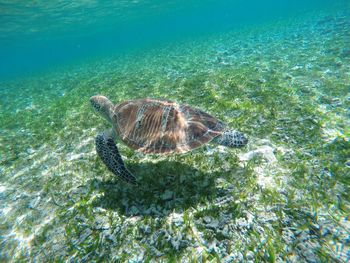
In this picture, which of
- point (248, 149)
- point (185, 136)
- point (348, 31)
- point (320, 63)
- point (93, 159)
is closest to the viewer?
point (185, 136)

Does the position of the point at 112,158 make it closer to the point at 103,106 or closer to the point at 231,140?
the point at 103,106

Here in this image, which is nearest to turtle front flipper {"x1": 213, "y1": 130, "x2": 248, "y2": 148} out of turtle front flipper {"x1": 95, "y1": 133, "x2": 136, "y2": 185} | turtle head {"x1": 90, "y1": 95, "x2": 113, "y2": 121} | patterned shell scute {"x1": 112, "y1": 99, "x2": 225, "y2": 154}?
patterned shell scute {"x1": 112, "y1": 99, "x2": 225, "y2": 154}

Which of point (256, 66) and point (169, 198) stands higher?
point (169, 198)

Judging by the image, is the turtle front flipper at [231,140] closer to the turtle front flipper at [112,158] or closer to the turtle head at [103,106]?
the turtle front flipper at [112,158]

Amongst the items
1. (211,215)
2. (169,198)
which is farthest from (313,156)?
(169,198)

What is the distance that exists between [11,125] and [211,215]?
1229 centimetres

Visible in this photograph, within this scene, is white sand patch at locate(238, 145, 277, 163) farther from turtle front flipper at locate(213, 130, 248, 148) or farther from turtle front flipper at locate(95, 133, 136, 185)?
turtle front flipper at locate(95, 133, 136, 185)

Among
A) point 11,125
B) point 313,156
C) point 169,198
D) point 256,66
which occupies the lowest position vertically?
point 11,125

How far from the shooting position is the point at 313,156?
4773 millimetres

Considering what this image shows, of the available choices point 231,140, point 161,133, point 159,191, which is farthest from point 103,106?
point 231,140

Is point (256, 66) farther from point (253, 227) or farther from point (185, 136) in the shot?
point (253, 227)

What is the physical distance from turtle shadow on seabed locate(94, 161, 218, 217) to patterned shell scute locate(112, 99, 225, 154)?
0.97 m

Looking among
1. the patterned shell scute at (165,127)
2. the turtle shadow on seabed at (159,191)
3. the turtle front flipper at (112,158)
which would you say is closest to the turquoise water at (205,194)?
the turtle shadow on seabed at (159,191)

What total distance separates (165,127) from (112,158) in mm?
1409
